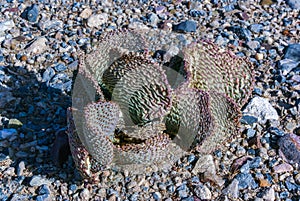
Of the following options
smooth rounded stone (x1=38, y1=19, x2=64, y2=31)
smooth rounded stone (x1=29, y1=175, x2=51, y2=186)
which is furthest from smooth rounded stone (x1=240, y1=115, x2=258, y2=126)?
smooth rounded stone (x1=38, y1=19, x2=64, y2=31)

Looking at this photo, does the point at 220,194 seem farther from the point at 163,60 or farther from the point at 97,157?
the point at 163,60

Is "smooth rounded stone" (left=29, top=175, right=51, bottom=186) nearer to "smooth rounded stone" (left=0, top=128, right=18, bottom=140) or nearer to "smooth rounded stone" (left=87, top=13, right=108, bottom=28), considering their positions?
"smooth rounded stone" (left=0, top=128, right=18, bottom=140)

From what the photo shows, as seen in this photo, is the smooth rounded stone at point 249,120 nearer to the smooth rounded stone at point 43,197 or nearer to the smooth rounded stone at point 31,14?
the smooth rounded stone at point 43,197

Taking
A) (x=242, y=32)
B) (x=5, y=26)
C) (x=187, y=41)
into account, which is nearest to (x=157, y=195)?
(x=187, y=41)

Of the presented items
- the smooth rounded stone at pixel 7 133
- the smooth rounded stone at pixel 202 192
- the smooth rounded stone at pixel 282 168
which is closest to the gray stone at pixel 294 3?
the smooth rounded stone at pixel 282 168

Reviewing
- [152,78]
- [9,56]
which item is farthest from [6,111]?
[152,78]
